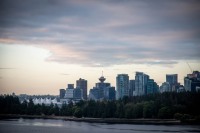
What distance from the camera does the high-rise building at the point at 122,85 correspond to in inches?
2670

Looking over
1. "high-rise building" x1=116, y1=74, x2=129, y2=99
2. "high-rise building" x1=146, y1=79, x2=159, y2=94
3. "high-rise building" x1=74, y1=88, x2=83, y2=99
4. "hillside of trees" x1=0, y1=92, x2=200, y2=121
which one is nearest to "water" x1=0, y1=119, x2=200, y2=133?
"hillside of trees" x1=0, y1=92, x2=200, y2=121

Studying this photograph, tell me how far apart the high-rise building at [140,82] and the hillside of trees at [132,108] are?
→ 32.2m

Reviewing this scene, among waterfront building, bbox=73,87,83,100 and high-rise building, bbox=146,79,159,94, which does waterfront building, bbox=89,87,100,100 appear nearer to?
waterfront building, bbox=73,87,83,100

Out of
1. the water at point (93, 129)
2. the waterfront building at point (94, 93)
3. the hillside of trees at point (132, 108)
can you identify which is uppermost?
the waterfront building at point (94, 93)

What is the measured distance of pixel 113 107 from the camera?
2792 centimetres

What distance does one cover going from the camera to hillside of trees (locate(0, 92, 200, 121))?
2453cm

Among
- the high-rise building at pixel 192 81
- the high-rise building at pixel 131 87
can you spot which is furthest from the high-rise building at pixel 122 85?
the high-rise building at pixel 192 81

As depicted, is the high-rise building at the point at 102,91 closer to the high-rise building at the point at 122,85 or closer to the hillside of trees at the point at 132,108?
the high-rise building at the point at 122,85

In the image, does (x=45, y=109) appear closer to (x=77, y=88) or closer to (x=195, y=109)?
(x=195, y=109)

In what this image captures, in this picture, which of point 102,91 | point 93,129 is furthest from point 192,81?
point 93,129

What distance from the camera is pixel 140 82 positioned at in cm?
6450

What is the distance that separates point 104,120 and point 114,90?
44.0 m

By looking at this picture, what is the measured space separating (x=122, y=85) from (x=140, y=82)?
4.60m

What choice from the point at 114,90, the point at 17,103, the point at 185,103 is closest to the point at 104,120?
the point at 185,103
